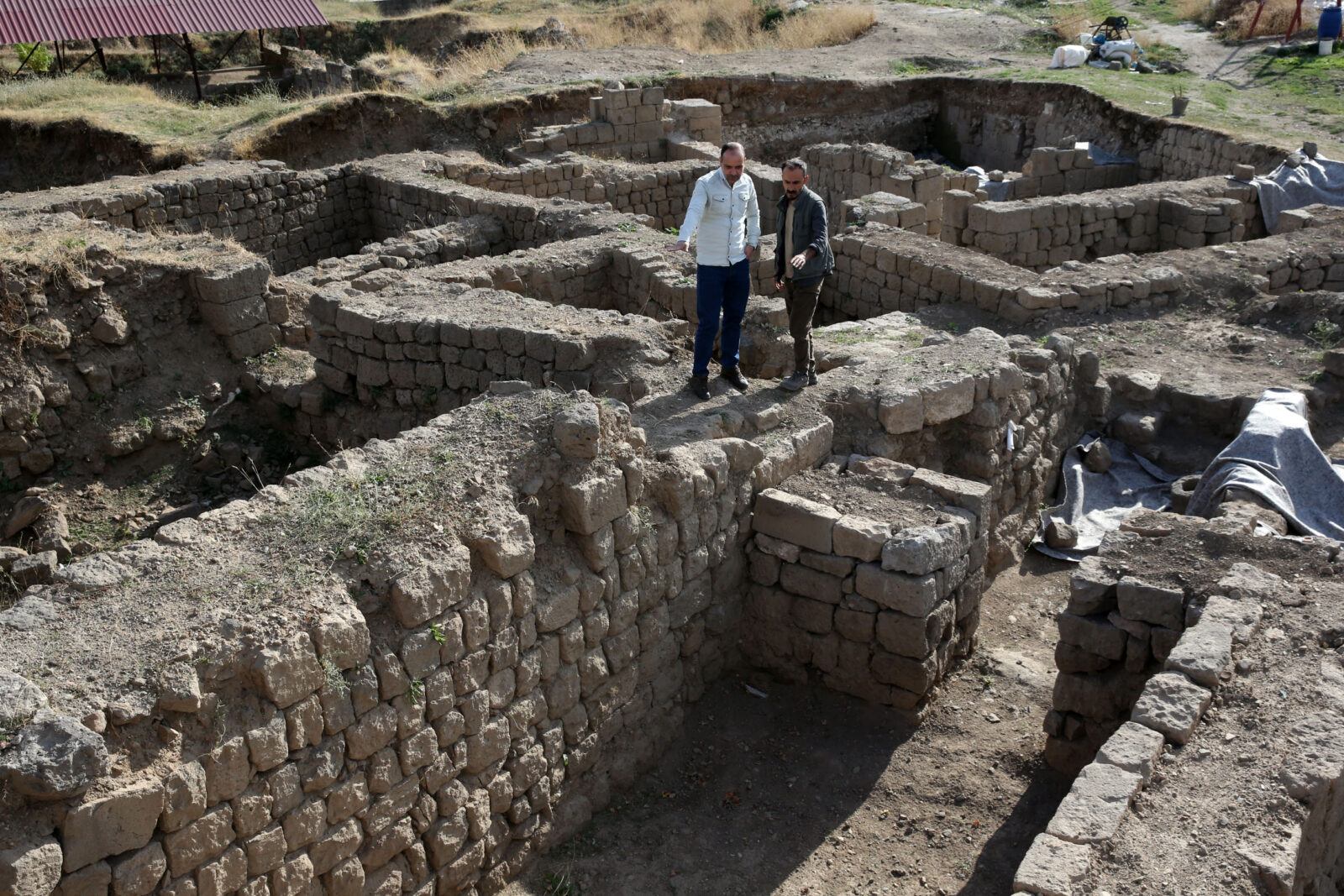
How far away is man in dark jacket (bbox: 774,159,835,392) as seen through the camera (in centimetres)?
794

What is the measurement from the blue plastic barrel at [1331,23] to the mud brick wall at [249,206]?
19.3 meters

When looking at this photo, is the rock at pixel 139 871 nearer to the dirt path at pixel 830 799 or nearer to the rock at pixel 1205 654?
the dirt path at pixel 830 799

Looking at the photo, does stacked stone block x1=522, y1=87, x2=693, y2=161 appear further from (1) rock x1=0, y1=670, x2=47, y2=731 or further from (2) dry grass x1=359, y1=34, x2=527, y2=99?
(1) rock x1=0, y1=670, x2=47, y2=731

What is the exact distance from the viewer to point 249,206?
45.9ft

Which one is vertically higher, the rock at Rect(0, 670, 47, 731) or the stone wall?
the rock at Rect(0, 670, 47, 731)

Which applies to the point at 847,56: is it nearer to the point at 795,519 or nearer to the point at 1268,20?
the point at 1268,20

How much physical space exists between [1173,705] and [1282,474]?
4249 millimetres

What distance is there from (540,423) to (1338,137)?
16.7m

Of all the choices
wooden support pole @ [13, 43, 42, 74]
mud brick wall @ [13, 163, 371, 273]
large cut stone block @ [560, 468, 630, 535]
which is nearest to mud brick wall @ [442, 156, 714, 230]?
mud brick wall @ [13, 163, 371, 273]

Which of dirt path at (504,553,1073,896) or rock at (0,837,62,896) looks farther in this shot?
dirt path at (504,553,1073,896)

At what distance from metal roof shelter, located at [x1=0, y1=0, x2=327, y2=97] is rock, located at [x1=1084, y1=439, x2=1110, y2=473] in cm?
1950

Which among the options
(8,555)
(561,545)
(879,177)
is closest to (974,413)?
(561,545)

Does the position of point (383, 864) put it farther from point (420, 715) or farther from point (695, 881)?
point (695, 881)

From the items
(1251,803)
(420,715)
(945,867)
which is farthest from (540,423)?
(1251,803)
